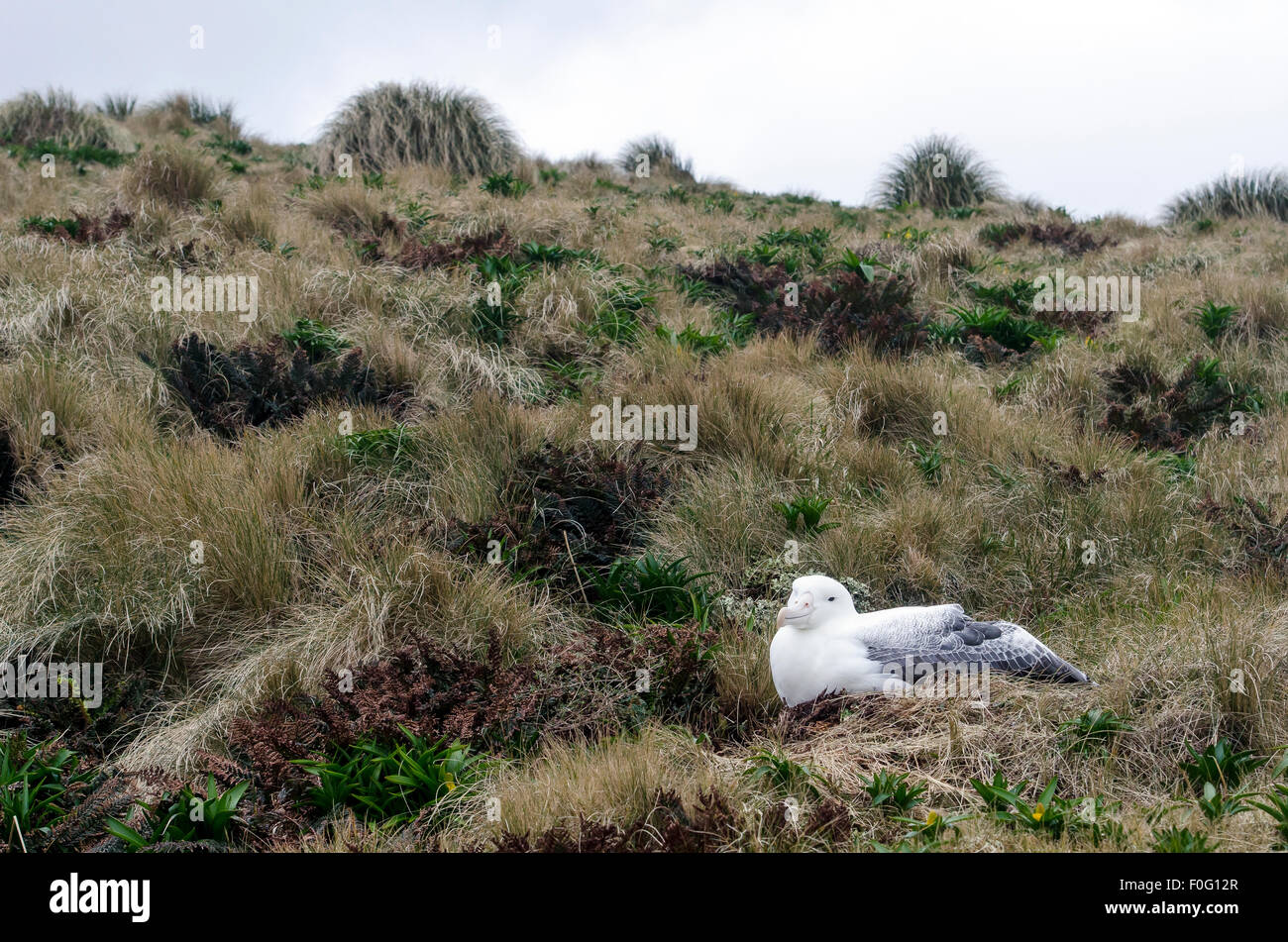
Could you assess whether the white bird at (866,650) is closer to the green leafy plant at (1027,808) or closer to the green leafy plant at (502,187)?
the green leafy plant at (1027,808)

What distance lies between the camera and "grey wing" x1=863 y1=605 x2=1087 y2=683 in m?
3.43

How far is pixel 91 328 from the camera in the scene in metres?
6.21

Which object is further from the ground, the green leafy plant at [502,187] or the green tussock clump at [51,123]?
the green tussock clump at [51,123]

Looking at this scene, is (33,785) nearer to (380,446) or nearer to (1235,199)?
(380,446)

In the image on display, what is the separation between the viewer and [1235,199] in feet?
54.8

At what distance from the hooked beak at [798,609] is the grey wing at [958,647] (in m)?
0.27

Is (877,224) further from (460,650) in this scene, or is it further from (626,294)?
(460,650)

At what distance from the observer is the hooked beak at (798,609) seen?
3.36 metres

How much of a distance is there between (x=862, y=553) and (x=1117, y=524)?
57.1 inches

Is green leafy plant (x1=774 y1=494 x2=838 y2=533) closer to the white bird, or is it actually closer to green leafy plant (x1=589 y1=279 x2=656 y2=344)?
the white bird

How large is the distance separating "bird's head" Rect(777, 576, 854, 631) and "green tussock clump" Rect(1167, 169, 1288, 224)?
53.2 ft

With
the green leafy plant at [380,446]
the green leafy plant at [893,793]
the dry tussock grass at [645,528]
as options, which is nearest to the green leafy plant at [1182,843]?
the dry tussock grass at [645,528]

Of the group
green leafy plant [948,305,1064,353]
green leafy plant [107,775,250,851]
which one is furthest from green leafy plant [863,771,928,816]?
green leafy plant [948,305,1064,353]

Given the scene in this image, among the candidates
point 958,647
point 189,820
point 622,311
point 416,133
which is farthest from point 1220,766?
point 416,133
